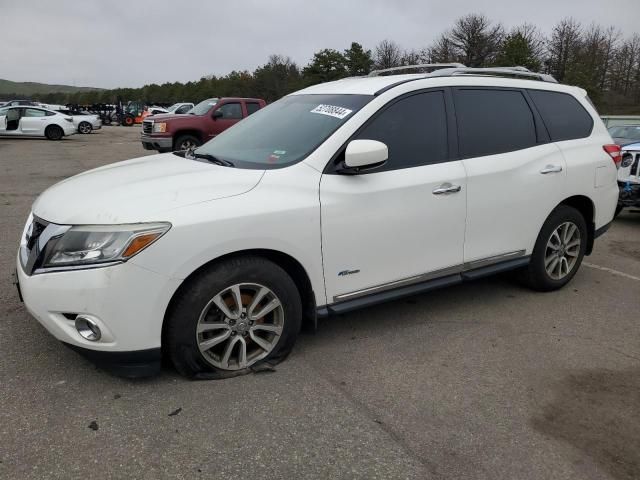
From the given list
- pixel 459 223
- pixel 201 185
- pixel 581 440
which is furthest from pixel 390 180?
pixel 581 440

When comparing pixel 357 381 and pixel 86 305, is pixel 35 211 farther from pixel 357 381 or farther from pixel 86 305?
pixel 357 381

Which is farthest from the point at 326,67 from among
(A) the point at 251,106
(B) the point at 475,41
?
(A) the point at 251,106

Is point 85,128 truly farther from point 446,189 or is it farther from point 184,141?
point 446,189

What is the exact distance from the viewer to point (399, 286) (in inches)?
145

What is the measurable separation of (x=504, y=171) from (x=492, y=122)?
1.31 feet

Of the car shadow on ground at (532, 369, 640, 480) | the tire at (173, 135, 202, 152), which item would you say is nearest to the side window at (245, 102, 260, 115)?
the tire at (173, 135, 202, 152)

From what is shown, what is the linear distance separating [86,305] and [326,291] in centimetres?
137

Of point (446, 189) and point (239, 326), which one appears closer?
point (239, 326)

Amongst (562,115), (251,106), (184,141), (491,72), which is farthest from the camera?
(251,106)

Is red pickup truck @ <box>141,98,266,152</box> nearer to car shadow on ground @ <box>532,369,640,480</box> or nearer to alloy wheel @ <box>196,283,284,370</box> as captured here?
alloy wheel @ <box>196,283,284,370</box>

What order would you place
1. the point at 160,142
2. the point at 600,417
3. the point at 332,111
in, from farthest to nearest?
the point at 160,142
the point at 332,111
the point at 600,417

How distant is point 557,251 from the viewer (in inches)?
186

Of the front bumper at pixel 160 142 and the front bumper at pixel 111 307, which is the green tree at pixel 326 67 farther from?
the front bumper at pixel 111 307

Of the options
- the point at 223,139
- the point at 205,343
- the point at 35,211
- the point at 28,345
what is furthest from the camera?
the point at 223,139
